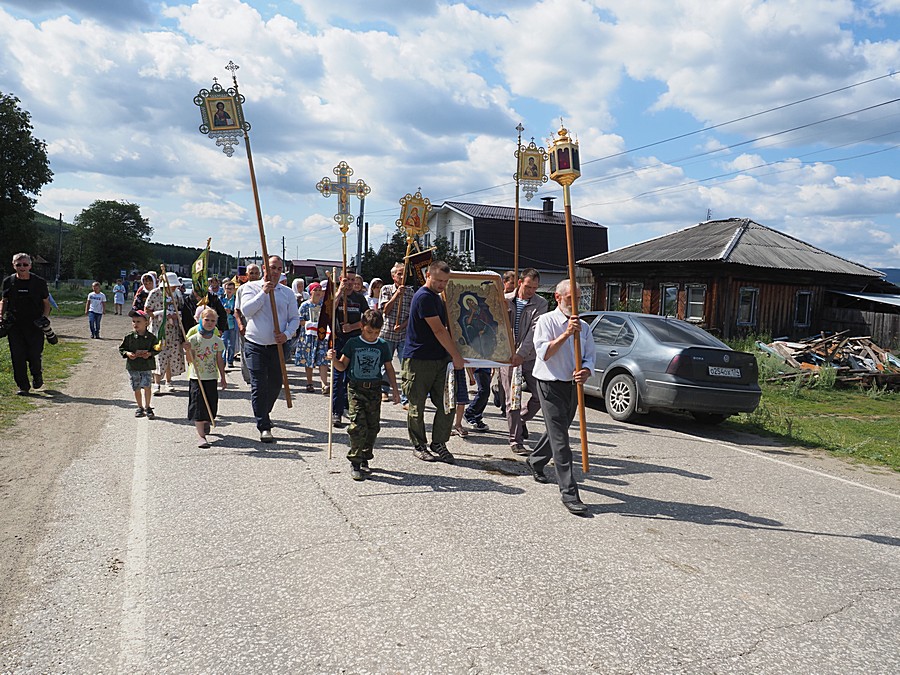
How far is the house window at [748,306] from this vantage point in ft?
83.7

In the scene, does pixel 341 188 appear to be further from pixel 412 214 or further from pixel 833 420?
pixel 833 420

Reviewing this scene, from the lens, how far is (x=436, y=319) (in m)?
6.65

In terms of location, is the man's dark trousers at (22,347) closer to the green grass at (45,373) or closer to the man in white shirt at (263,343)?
the green grass at (45,373)

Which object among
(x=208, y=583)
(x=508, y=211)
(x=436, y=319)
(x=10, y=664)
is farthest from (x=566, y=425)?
(x=508, y=211)

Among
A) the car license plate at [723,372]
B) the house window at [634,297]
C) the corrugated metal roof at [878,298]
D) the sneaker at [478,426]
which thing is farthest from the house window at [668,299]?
the sneaker at [478,426]

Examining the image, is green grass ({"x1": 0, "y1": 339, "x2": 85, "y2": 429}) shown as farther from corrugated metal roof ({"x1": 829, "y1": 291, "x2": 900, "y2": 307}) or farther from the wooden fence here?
corrugated metal roof ({"x1": 829, "y1": 291, "x2": 900, "y2": 307})

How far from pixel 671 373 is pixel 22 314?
9018mm

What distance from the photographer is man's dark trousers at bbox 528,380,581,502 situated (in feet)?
17.9

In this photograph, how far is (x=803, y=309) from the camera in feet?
88.6

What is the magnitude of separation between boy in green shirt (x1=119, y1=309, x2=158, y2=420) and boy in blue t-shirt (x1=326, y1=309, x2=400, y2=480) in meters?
3.49

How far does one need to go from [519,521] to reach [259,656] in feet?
7.84

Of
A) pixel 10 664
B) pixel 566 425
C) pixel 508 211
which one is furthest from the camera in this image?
pixel 508 211

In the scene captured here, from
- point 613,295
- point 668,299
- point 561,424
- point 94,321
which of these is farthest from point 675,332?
point 613,295

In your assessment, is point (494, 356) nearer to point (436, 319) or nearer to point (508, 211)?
point (436, 319)
